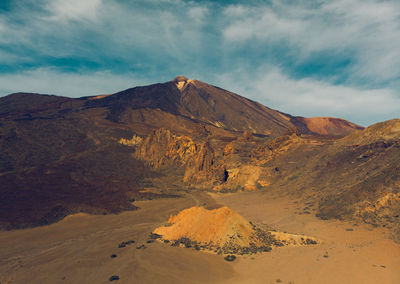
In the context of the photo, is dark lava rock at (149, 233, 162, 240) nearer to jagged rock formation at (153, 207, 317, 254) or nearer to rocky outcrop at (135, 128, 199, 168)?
jagged rock formation at (153, 207, 317, 254)

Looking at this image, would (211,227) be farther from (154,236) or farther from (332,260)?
(332,260)

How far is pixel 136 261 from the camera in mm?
21281

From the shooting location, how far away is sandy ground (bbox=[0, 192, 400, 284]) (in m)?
18.6

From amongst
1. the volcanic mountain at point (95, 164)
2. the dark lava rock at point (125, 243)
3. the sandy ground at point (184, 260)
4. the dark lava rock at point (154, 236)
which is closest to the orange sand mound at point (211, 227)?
the dark lava rock at point (154, 236)

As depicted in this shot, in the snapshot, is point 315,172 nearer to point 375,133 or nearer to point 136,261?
point 375,133

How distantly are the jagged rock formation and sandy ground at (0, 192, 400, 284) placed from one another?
128cm

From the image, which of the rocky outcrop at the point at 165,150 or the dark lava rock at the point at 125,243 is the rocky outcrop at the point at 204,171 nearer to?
the rocky outcrop at the point at 165,150

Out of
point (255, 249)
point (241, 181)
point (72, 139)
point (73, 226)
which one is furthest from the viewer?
point (72, 139)

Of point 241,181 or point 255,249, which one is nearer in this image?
point 255,249

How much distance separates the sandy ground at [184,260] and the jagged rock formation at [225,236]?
4.21 ft

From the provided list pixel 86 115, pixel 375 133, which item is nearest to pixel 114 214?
pixel 375 133

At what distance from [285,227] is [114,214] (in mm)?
28653

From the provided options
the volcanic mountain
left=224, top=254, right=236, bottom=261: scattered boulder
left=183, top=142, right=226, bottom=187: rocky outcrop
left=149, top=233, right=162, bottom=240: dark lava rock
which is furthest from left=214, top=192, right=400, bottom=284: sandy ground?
left=183, top=142, right=226, bottom=187: rocky outcrop

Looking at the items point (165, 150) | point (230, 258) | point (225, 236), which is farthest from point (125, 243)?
point (165, 150)
